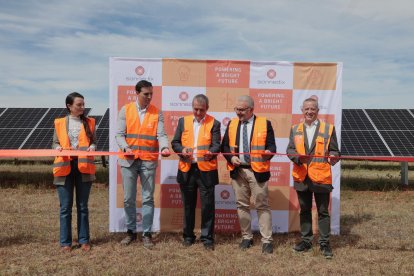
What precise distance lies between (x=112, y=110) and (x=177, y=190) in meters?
1.50

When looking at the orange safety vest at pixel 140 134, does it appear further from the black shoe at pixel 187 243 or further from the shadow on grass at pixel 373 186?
the shadow on grass at pixel 373 186

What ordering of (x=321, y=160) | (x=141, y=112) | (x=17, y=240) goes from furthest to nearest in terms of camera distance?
(x=17, y=240)
(x=141, y=112)
(x=321, y=160)

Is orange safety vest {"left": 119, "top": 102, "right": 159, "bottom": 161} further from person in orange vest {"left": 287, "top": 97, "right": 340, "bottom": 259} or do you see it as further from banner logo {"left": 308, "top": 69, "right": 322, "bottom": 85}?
banner logo {"left": 308, "top": 69, "right": 322, "bottom": 85}

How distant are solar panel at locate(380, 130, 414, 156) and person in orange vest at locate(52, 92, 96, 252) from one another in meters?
8.60

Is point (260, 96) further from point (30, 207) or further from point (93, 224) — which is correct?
point (30, 207)

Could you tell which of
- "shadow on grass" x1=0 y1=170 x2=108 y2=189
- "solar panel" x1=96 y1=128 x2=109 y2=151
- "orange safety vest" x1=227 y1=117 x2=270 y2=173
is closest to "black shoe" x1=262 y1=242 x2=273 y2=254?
"orange safety vest" x1=227 y1=117 x2=270 y2=173

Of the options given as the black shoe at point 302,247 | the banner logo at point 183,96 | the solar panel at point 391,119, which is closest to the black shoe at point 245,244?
the black shoe at point 302,247

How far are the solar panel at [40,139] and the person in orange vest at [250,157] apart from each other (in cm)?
760

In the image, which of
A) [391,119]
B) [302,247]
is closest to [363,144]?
[391,119]

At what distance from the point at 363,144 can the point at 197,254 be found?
797 centimetres

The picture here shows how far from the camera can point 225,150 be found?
5.28 m

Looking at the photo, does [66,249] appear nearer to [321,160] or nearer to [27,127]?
[321,160]

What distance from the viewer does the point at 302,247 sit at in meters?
5.24

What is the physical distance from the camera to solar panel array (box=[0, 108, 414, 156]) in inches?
447
